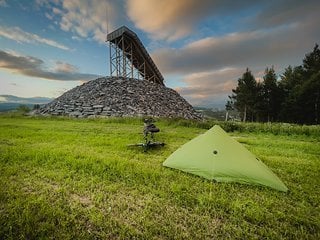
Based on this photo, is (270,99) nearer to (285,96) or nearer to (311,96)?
(285,96)

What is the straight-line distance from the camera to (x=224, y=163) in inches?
207

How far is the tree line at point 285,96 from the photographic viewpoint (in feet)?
139

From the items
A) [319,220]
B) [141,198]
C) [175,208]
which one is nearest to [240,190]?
[319,220]

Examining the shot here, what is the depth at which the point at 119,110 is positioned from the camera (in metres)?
25.0

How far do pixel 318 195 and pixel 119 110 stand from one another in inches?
873

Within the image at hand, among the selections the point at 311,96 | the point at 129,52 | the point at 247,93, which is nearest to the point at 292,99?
the point at 311,96

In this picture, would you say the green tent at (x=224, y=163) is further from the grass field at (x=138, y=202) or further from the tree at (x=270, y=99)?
the tree at (x=270, y=99)

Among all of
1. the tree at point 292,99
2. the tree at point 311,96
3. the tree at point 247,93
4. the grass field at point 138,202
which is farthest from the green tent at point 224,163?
the tree at point 247,93

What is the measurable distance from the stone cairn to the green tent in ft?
62.3

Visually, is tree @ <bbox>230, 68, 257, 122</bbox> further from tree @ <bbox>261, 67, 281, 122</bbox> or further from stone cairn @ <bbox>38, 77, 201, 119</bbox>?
stone cairn @ <bbox>38, 77, 201, 119</bbox>

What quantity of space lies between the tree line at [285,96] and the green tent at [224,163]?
45.1 metres

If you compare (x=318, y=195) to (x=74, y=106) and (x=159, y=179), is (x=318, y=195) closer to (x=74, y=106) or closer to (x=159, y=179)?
(x=159, y=179)

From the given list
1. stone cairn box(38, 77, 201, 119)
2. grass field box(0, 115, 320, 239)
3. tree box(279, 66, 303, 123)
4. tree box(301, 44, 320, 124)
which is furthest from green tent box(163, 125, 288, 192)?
tree box(279, 66, 303, 123)

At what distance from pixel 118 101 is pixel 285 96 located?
42643mm
